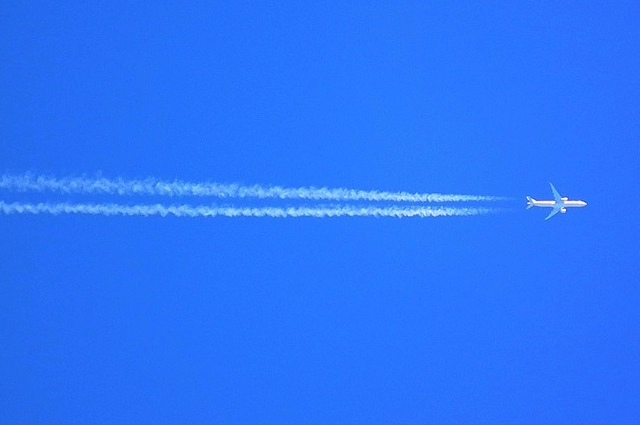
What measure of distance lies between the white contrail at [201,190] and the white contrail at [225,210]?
99mm

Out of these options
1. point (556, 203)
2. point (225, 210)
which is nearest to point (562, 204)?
point (556, 203)

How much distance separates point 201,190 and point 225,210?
11.7 inches

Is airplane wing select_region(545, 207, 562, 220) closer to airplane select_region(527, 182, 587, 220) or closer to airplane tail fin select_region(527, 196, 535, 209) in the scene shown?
airplane select_region(527, 182, 587, 220)

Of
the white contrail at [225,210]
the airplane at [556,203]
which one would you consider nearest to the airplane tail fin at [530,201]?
the airplane at [556,203]

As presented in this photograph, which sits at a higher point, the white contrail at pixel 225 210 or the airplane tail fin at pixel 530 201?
the airplane tail fin at pixel 530 201

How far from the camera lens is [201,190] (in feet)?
22.1

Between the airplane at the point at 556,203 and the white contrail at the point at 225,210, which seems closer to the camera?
the white contrail at the point at 225,210

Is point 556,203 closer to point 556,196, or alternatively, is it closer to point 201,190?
point 556,196

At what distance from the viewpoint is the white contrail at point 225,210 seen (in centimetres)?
621

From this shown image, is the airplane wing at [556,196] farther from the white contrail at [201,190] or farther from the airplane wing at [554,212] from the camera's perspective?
the white contrail at [201,190]

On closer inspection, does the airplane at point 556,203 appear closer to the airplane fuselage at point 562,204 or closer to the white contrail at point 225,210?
the airplane fuselage at point 562,204

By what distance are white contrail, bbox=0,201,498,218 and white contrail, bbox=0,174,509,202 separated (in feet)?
0.33

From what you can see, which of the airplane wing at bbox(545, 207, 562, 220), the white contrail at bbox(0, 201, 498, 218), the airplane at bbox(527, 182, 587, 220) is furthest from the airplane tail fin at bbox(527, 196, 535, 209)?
the white contrail at bbox(0, 201, 498, 218)

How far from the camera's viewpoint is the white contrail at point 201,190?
613 cm
